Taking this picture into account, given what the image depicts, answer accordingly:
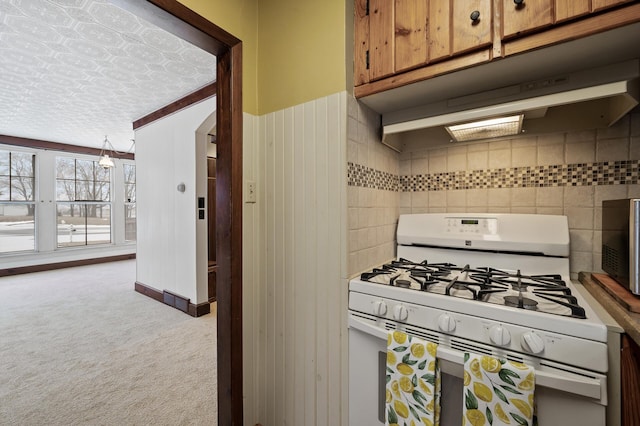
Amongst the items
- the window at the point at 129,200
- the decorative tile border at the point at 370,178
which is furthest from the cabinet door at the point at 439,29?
the window at the point at 129,200

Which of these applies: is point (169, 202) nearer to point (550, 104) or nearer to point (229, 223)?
point (229, 223)

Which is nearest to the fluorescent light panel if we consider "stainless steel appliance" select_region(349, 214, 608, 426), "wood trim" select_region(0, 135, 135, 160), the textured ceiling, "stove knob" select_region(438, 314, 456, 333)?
"stainless steel appliance" select_region(349, 214, 608, 426)

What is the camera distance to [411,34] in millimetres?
1160

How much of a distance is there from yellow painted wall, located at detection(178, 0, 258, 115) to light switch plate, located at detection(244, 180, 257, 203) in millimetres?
384

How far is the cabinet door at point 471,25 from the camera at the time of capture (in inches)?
39.2

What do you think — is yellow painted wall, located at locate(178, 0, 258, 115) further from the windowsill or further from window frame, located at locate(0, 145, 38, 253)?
the windowsill

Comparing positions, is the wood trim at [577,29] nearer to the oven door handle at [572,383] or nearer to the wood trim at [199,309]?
the oven door handle at [572,383]

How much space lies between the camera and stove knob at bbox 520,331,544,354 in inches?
32.0

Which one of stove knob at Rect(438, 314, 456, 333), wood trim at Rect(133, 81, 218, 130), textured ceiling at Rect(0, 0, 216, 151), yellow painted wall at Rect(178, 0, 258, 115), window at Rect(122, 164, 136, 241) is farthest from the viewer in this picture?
window at Rect(122, 164, 136, 241)

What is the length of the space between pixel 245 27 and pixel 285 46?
9.8 inches

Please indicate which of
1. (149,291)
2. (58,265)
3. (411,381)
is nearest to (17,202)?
(58,265)

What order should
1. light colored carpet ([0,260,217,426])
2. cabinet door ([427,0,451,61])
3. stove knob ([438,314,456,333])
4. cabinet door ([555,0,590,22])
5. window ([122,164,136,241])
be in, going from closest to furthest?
1. cabinet door ([555,0,590,22])
2. stove knob ([438,314,456,333])
3. cabinet door ([427,0,451,61])
4. light colored carpet ([0,260,217,426])
5. window ([122,164,136,241])

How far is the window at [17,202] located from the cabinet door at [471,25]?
727 cm

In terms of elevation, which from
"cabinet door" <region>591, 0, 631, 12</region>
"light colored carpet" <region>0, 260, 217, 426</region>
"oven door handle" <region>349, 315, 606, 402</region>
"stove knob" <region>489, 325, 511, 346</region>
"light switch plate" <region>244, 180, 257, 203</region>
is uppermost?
"cabinet door" <region>591, 0, 631, 12</region>
